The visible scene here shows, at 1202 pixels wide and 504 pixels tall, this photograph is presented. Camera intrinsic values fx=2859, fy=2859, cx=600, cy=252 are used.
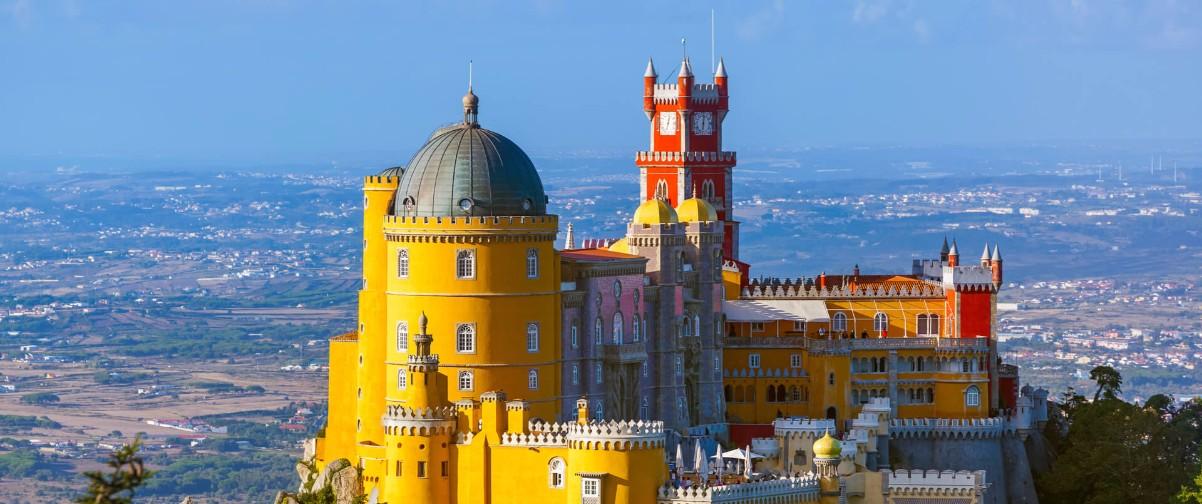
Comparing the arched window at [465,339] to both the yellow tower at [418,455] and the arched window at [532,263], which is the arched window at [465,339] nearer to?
the arched window at [532,263]

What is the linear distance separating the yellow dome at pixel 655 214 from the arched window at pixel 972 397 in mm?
16587

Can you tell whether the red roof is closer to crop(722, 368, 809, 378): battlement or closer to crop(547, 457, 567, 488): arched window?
crop(722, 368, 809, 378): battlement

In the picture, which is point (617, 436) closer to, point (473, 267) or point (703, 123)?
point (473, 267)

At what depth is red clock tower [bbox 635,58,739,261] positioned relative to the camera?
5738 inches

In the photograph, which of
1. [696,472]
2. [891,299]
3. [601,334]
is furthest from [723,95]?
[696,472]

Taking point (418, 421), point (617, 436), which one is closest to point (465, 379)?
point (418, 421)

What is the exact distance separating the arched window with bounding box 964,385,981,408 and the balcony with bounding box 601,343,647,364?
17.8 m

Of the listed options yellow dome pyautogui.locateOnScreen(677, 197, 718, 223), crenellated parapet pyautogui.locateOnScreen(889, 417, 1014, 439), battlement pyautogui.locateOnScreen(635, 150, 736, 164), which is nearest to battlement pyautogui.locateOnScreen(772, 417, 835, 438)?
crenellated parapet pyautogui.locateOnScreen(889, 417, 1014, 439)

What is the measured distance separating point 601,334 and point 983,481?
56.7ft

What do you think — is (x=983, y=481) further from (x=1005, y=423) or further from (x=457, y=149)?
(x=457, y=149)

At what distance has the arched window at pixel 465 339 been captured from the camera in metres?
114

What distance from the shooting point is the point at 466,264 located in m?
114

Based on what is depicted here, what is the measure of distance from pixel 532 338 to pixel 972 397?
25799 millimetres

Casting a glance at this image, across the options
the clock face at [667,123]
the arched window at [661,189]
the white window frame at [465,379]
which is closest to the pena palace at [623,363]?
the white window frame at [465,379]
